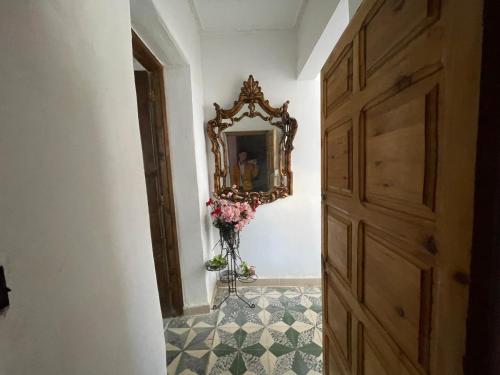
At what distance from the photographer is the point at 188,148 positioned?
1.73 m

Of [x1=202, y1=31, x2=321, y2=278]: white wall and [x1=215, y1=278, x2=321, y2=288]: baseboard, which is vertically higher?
[x1=202, y1=31, x2=321, y2=278]: white wall

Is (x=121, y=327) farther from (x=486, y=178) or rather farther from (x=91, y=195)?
(x=486, y=178)

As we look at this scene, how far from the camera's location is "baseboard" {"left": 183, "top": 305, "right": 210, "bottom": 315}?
1.87 meters

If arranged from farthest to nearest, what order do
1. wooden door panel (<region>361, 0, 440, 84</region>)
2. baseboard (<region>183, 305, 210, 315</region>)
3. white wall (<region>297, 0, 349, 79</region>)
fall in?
1. baseboard (<region>183, 305, 210, 315</region>)
2. white wall (<region>297, 0, 349, 79</region>)
3. wooden door panel (<region>361, 0, 440, 84</region>)

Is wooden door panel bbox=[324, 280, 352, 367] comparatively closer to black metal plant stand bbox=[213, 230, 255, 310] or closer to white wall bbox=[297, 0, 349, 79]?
black metal plant stand bbox=[213, 230, 255, 310]

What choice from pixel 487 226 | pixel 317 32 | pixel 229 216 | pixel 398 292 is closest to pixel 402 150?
pixel 487 226

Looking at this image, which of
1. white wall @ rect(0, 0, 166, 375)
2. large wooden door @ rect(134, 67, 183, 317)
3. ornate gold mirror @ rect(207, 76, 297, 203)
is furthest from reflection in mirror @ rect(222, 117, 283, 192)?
white wall @ rect(0, 0, 166, 375)

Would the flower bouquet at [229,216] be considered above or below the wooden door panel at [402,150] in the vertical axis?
below

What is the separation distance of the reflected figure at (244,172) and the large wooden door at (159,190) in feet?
2.13

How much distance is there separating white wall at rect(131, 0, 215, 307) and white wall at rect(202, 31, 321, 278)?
22 centimetres

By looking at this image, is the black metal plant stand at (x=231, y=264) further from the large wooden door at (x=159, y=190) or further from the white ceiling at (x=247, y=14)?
the white ceiling at (x=247, y=14)

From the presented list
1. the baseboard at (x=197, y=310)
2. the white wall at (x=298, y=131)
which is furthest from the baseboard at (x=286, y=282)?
the baseboard at (x=197, y=310)

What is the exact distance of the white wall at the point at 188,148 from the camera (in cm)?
157

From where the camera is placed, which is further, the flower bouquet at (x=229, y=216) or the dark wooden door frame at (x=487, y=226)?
the flower bouquet at (x=229, y=216)
